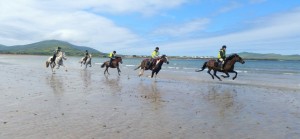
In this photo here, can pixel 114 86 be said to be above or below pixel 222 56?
below

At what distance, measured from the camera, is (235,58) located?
25.8 meters

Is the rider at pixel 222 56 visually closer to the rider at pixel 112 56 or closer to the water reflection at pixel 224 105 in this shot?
the water reflection at pixel 224 105

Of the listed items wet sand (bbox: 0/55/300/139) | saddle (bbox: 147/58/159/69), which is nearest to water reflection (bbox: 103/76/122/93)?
wet sand (bbox: 0/55/300/139)

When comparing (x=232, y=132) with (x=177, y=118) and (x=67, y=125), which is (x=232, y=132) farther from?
(x=67, y=125)

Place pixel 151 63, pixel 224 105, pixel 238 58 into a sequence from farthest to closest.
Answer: pixel 151 63, pixel 238 58, pixel 224 105

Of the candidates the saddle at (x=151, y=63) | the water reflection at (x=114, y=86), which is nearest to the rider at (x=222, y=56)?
the saddle at (x=151, y=63)

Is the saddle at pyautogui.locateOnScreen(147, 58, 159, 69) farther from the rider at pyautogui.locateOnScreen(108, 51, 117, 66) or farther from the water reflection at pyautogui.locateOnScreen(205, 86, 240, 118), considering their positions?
the water reflection at pyautogui.locateOnScreen(205, 86, 240, 118)

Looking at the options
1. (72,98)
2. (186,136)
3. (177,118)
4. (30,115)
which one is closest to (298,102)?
(177,118)

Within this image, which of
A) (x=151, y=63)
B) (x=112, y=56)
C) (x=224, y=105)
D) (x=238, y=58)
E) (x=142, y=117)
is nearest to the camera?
(x=142, y=117)

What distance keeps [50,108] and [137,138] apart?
15.3 ft

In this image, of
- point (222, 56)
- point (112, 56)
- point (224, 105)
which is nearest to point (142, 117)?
point (224, 105)

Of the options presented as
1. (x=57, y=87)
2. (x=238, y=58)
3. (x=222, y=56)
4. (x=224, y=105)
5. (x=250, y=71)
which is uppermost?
(x=222, y=56)

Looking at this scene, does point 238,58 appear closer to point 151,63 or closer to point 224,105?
point 151,63

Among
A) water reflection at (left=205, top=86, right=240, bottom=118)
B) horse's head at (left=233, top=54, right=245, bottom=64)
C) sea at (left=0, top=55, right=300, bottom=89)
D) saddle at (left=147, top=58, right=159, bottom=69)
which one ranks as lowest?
sea at (left=0, top=55, right=300, bottom=89)
